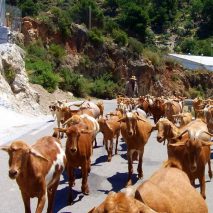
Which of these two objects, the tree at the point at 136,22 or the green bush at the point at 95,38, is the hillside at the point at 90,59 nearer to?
the green bush at the point at 95,38

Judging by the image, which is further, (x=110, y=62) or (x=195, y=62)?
(x=195, y=62)

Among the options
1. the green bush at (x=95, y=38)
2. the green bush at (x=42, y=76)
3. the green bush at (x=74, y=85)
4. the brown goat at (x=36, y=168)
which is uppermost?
the brown goat at (x=36, y=168)

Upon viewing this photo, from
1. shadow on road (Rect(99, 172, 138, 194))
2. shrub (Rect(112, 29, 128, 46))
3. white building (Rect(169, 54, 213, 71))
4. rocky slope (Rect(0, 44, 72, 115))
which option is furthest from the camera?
white building (Rect(169, 54, 213, 71))

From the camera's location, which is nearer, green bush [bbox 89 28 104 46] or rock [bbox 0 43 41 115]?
rock [bbox 0 43 41 115]

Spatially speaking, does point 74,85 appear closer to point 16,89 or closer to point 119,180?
point 16,89

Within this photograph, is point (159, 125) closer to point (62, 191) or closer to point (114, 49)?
point (62, 191)

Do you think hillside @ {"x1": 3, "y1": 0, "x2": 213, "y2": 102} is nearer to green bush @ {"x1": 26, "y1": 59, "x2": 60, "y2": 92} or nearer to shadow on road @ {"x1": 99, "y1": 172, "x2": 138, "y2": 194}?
green bush @ {"x1": 26, "y1": 59, "x2": 60, "y2": 92}

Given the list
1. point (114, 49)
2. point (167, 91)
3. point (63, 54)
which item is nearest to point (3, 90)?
point (63, 54)

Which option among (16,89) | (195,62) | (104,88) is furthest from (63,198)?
(195,62)

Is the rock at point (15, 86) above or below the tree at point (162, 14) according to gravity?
below

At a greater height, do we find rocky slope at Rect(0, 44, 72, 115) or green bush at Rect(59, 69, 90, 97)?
rocky slope at Rect(0, 44, 72, 115)

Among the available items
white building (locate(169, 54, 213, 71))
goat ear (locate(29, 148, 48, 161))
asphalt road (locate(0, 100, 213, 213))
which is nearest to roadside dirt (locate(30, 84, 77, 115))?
asphalt road (locate(0, 100, 213, 213))

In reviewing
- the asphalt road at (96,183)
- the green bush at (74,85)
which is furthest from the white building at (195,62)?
the asphalt road at (96,183)

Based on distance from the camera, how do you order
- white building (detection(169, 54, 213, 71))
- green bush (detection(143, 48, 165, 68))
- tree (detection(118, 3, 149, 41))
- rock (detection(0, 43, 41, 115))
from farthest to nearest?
tree (detection(118, 3, 149, 41))
white building (detection(169, 54, 213, 71))
green bush (detection(143, 48, 165, 68))
rock (detection(0, 43, 41, 115))
